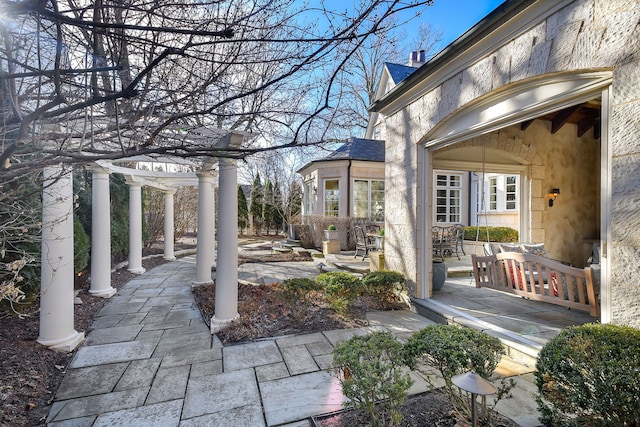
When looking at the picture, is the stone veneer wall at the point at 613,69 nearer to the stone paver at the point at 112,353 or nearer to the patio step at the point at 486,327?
the patio step at the point at 486,327

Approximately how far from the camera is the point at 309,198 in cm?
1441

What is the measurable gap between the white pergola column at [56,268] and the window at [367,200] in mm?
9255

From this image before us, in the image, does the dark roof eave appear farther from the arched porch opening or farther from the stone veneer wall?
the arched porch opening

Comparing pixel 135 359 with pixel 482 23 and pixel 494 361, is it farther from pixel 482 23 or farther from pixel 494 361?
pixel 482 23

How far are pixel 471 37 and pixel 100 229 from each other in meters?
6.26

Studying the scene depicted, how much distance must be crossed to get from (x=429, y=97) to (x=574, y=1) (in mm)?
2024

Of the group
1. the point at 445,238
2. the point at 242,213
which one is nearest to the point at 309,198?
the point at 242,213

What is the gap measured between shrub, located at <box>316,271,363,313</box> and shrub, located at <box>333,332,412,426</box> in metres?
2.25

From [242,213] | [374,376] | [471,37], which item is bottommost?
[374,376]

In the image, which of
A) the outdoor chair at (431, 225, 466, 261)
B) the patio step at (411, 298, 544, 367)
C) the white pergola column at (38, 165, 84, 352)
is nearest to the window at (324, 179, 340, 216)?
the outdoor chair at (431, 225, 466, 261)

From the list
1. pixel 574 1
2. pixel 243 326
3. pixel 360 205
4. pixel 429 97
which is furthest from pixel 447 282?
pixel 360 205

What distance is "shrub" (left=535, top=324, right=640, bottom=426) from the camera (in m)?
1.62

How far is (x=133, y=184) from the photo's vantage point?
7070 millimetres

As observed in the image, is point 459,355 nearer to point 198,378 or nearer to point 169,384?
point 198,378
